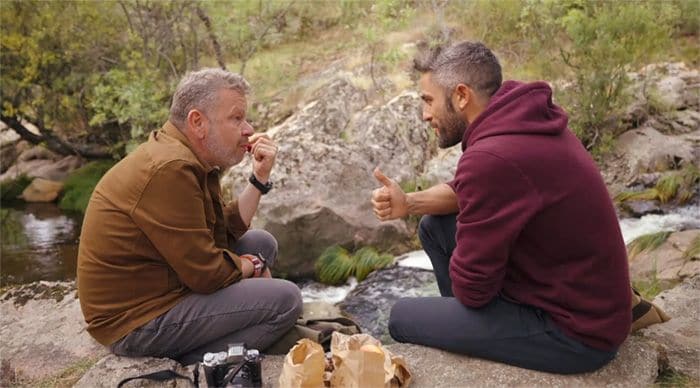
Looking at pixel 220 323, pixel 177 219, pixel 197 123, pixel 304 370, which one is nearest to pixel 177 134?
pixel 197 123

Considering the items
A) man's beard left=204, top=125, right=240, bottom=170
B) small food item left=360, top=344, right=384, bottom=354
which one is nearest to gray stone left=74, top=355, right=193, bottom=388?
small food item left=360, top=344, right=384, bottom=354

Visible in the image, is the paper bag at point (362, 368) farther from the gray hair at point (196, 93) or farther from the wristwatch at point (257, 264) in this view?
the gray hair at point (196, 93)

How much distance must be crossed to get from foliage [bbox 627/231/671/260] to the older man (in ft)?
15.0

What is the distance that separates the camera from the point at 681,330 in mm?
3377

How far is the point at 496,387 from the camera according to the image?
103 inches

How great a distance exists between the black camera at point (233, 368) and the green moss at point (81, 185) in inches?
356

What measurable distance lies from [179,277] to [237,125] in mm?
812

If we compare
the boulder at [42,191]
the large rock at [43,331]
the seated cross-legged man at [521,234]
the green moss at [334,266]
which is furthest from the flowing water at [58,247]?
the seated cross-legged man at [521,234]

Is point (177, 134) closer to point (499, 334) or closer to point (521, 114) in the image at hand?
point (521, 114)

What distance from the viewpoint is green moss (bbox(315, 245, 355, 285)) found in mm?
6836

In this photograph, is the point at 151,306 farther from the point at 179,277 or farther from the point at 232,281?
the point at 232,281

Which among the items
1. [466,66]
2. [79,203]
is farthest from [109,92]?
[466,66]

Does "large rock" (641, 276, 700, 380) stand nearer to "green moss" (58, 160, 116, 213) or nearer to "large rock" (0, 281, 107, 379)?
"large rock" (0, 281, 107, 379)

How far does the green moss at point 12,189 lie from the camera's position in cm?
1159
